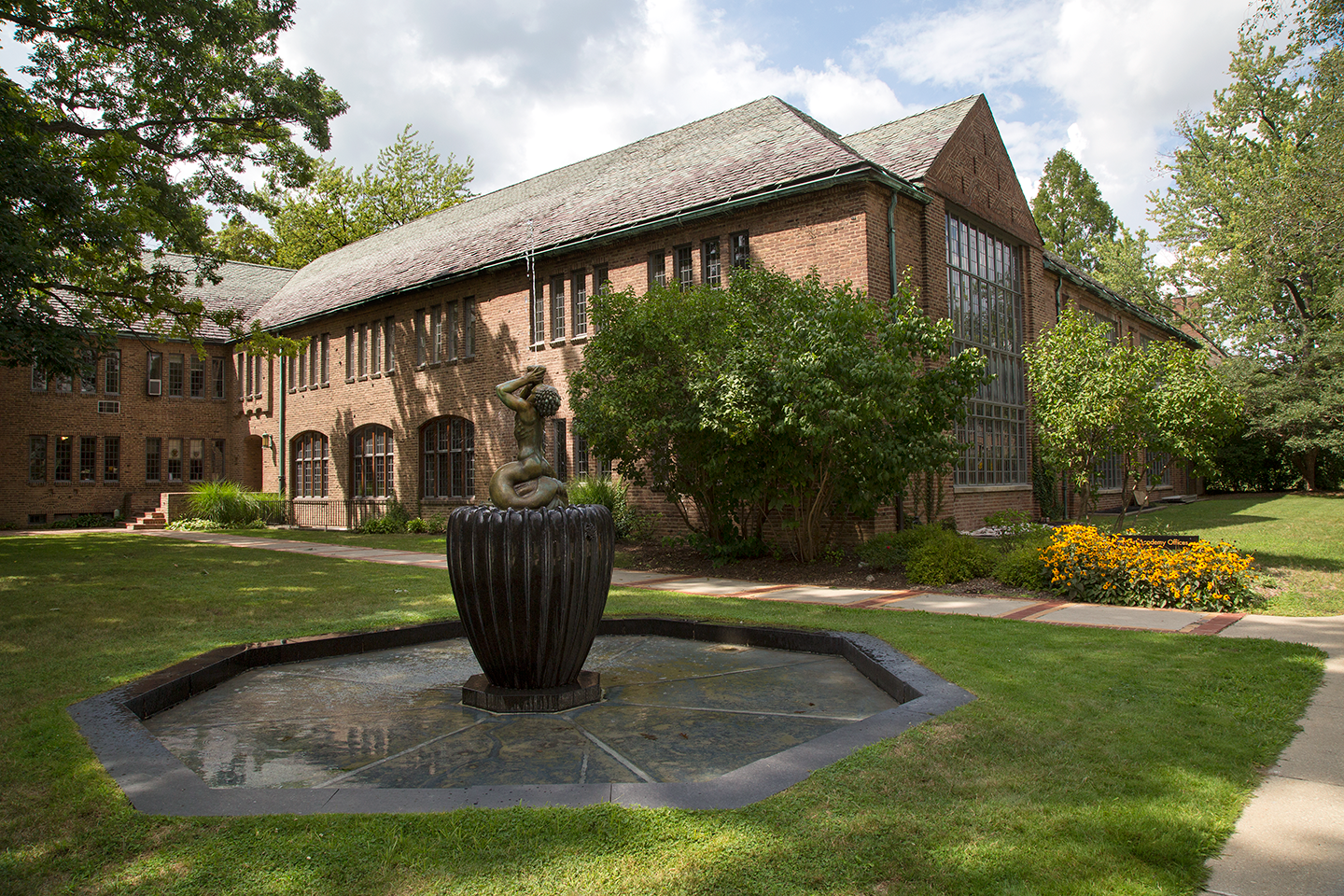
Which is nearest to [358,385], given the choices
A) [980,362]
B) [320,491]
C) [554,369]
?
[320,491]

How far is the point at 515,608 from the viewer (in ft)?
16.9

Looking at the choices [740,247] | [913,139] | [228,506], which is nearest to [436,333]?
[228,506]

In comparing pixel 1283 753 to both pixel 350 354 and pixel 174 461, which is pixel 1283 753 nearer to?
pixel 350 354

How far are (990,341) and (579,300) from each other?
973 cm

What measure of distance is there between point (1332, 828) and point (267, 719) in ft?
18.1

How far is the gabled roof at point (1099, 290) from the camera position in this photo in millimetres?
22562

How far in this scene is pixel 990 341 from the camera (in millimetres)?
19203

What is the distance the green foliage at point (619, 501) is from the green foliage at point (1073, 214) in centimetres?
4287

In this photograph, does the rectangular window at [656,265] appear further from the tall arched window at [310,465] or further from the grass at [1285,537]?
the tall arched window at [310,465]

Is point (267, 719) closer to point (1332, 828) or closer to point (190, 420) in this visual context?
point (1332, 828)

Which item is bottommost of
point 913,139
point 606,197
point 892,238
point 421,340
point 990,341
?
point 990,341

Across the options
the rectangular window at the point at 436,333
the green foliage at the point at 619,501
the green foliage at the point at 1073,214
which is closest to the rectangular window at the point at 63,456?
the rectangular window at the point at 436,333

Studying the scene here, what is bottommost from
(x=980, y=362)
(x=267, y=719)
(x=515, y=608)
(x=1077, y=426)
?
(x=267, y=719)

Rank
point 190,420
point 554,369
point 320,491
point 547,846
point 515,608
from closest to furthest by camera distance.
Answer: point 547,846, point 515,608, point 554,369, point 320,491, point 190,420
